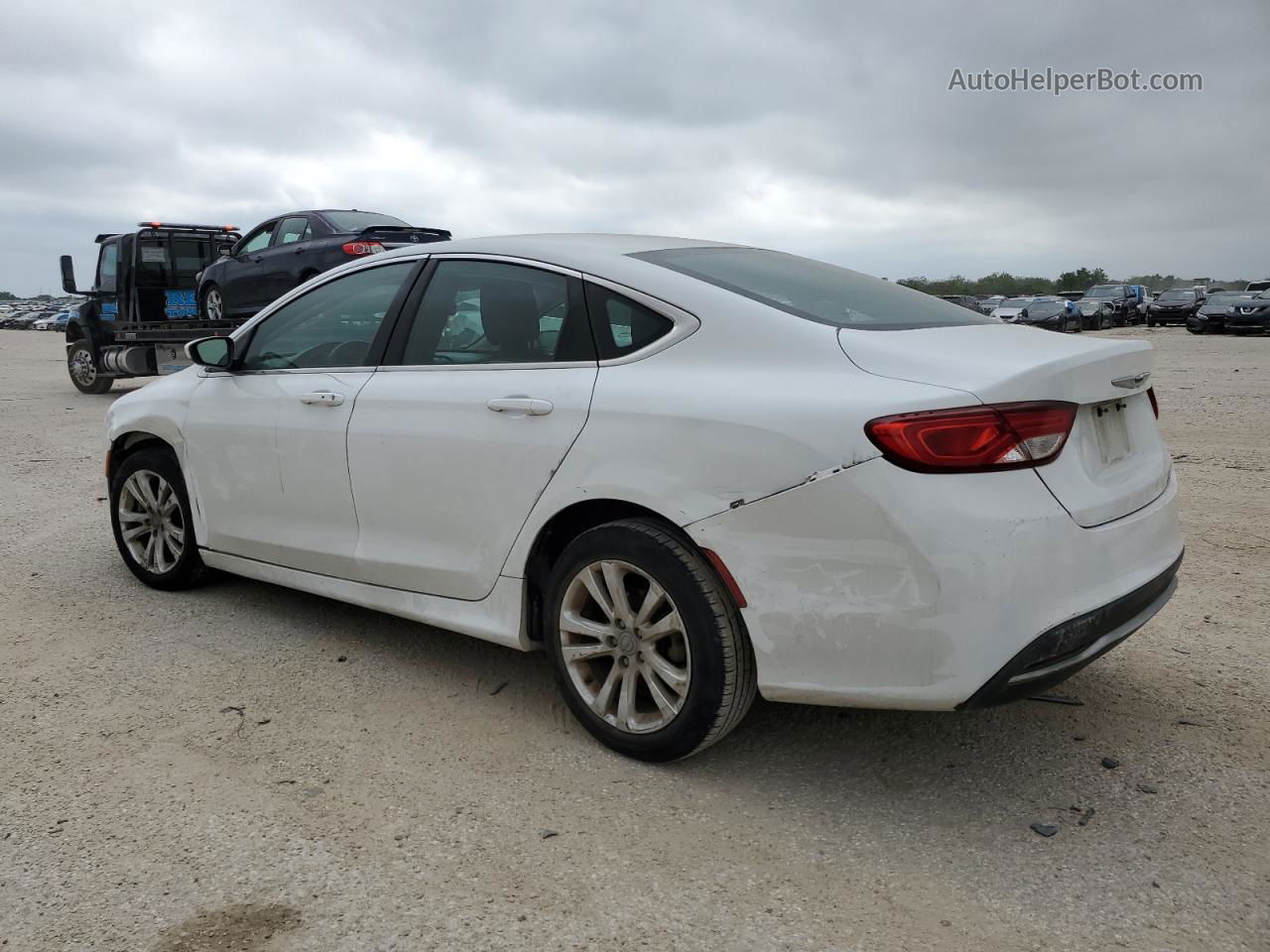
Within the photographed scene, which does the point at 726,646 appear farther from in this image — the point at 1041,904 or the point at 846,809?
the point at 1041,904

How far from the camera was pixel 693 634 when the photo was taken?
298 centimetres

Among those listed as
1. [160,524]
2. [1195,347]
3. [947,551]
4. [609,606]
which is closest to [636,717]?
[609,606]

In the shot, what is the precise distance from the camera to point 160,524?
5.03 meters

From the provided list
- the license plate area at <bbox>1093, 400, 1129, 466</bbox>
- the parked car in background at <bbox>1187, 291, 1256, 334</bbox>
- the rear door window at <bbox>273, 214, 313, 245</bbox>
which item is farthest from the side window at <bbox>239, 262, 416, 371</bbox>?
the parked car in background at <bbox>1187, 291, 1256, 334</bbox>

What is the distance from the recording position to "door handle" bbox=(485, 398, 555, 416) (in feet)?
11.0

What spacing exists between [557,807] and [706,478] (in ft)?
3.43

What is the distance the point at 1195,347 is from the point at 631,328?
27.4m

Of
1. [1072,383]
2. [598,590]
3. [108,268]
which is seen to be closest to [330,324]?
[598,590]

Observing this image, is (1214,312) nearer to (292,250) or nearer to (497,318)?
(292,250)

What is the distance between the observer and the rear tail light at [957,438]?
261 centimetres

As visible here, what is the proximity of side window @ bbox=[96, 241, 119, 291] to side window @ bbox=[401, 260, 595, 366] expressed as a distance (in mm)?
14024

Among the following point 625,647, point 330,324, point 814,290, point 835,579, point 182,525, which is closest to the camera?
point 835,579

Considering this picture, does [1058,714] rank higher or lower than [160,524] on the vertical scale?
lower

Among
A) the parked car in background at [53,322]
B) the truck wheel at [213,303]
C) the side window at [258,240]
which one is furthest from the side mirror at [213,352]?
the parked car in background at [53,322]
